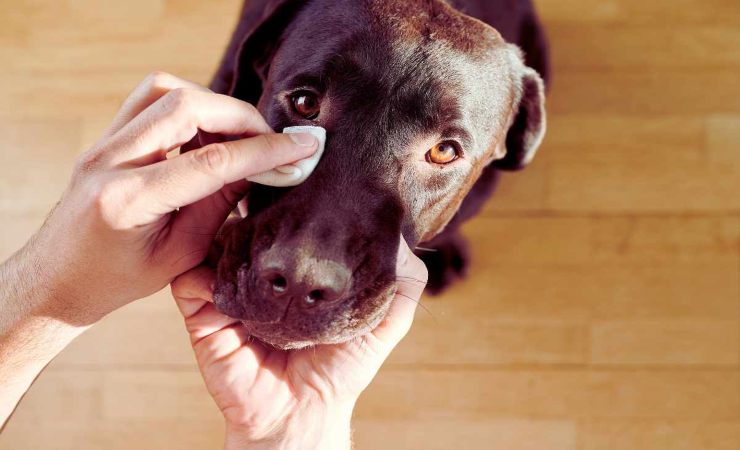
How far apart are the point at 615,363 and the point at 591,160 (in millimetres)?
742

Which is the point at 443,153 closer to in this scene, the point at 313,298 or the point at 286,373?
the point at 313,298

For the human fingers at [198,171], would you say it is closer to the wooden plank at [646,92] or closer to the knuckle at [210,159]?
the knuckle at [210,159]

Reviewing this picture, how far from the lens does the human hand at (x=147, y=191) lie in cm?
124

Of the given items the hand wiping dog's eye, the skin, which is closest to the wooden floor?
the skin

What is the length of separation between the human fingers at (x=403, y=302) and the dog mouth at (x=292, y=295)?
99 millimetres

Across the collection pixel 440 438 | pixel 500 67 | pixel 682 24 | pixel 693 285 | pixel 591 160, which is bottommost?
pixel 440 438

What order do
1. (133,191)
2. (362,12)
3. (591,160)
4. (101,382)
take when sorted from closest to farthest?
(133,191) → (362,12) → (101,382) → (591,160)

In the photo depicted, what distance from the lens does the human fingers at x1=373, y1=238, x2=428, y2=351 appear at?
1.55 metres

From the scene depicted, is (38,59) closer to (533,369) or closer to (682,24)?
(533,369)

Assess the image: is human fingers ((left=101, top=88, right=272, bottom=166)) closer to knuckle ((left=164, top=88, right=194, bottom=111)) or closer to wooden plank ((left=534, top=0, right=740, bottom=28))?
knuckle ((left=164, top=88, right=194, bottom=111))

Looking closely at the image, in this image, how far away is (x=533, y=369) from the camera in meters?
2.42

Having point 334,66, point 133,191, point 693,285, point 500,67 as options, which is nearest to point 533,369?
point 693,285

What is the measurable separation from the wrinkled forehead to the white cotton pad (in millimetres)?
122

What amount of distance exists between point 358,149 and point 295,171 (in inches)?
6.2
